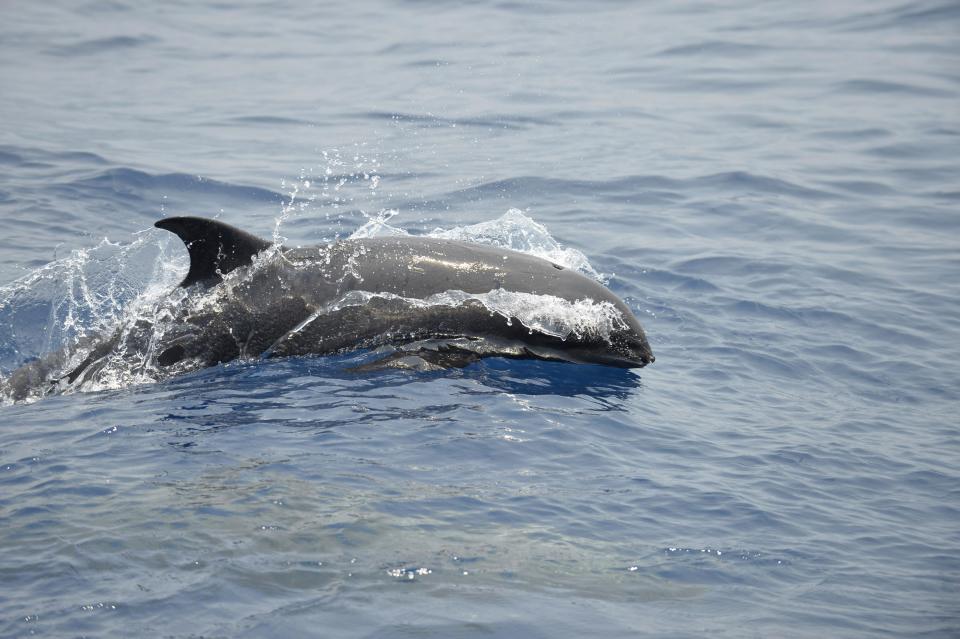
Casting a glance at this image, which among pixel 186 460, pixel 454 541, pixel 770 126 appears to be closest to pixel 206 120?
pixel 770 126

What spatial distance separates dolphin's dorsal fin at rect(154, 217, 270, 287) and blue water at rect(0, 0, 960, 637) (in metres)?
0.89

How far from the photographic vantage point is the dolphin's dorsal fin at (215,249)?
9352mm

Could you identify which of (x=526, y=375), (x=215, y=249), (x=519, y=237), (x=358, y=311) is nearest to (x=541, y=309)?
(x=526, y=375)

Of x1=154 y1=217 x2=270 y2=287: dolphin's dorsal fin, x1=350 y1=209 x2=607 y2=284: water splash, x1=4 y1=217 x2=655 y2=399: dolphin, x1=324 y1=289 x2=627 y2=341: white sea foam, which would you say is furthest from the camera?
x1=350 y1=209 x2=607 y2=284: water splash

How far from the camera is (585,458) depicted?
8.51m

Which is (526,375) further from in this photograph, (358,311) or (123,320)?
(123,320)

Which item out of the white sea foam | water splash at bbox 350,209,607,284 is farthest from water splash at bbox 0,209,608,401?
water splash at bbox 350,209,607,284

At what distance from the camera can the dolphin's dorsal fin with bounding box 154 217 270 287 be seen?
9.35 metres

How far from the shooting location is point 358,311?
388 inches

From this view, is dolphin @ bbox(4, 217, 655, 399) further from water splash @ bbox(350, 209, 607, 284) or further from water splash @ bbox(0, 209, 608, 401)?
water splash @ bbox(350, 209, 607, 284)

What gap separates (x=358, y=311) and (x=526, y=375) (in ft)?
5.35

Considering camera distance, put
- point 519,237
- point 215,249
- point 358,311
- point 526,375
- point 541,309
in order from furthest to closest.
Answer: point 519,237
point 541,309
point 526,375
point 358,311
point 215,249

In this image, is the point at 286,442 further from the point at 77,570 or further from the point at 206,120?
the point at 206,120

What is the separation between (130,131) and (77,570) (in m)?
15.0
